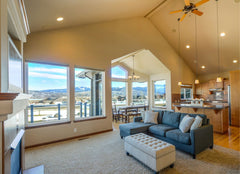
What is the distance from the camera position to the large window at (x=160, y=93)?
842cm

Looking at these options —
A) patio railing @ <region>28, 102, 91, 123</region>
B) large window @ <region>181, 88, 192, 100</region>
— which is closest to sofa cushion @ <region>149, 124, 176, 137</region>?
patio railing @ <region>28, 102, 91, 123</region>

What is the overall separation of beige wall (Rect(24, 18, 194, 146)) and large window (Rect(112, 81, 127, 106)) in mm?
2868

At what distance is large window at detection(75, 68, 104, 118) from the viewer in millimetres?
4558

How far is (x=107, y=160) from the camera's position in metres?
2.83

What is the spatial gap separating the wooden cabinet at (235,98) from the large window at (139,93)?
4542 millimetres

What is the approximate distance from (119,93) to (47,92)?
481 cm

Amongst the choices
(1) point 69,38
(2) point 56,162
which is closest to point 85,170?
(2) point 56,162

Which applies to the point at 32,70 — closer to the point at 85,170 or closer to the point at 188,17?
the point at 85,170

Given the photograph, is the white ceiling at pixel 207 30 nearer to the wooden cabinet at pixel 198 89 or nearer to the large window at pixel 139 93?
the wooden cabinet at pixel 198 89

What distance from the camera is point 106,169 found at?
2.50m

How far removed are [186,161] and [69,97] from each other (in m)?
3.58

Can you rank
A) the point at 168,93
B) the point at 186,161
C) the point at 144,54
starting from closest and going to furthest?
the point at 186,161 < the point at 144,54 < the point at 168,93

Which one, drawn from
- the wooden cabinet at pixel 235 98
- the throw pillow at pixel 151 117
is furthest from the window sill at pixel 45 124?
the wooden cabinet at pixel 235 98

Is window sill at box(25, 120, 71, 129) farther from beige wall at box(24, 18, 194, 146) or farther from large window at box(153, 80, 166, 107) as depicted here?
large window at box(153, 80, 166, 107)
